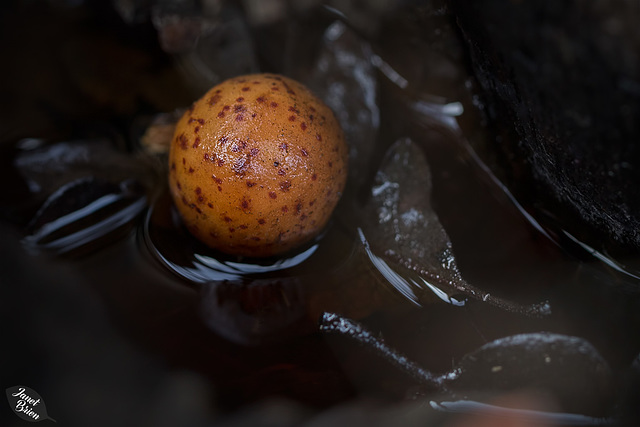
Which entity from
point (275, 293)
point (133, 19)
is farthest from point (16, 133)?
point (275, 293)

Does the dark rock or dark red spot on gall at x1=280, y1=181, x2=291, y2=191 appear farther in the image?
dark red spot on gall at x1=280, y1=181, x2=291, y2=191

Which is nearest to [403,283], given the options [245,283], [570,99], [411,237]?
[411,237]
